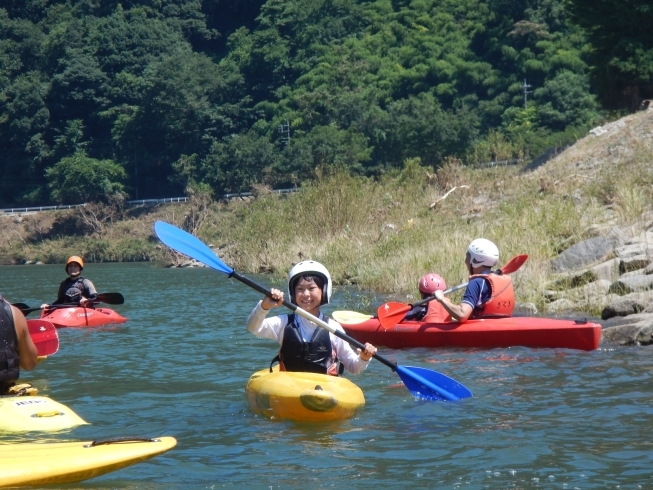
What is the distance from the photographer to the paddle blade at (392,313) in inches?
381

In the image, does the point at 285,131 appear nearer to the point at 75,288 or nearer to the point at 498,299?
the point at 75,288

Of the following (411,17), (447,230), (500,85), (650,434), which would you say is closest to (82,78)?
(411,17)

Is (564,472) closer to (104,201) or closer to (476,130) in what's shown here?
(476,130)

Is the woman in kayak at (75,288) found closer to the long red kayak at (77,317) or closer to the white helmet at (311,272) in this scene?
the long red kayak at (77,317)

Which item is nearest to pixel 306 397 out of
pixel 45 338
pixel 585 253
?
pixel 45 338

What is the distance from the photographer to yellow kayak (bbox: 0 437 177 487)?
4.81m

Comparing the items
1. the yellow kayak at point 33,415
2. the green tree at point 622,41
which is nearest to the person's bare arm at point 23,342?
the yellow kayak at point 33,415

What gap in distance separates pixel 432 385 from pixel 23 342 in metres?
2.74

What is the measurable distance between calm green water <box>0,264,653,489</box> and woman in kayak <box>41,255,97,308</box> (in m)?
1.99

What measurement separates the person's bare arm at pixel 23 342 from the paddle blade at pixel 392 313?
4.23m

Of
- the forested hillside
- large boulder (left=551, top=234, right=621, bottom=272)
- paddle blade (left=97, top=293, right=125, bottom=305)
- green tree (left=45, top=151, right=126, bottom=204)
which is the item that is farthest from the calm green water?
green tree (left=45, top=151, right=126, bottom=204)

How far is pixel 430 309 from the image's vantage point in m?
9.84

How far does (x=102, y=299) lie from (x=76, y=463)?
7.96m

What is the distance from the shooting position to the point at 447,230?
17031 mm
